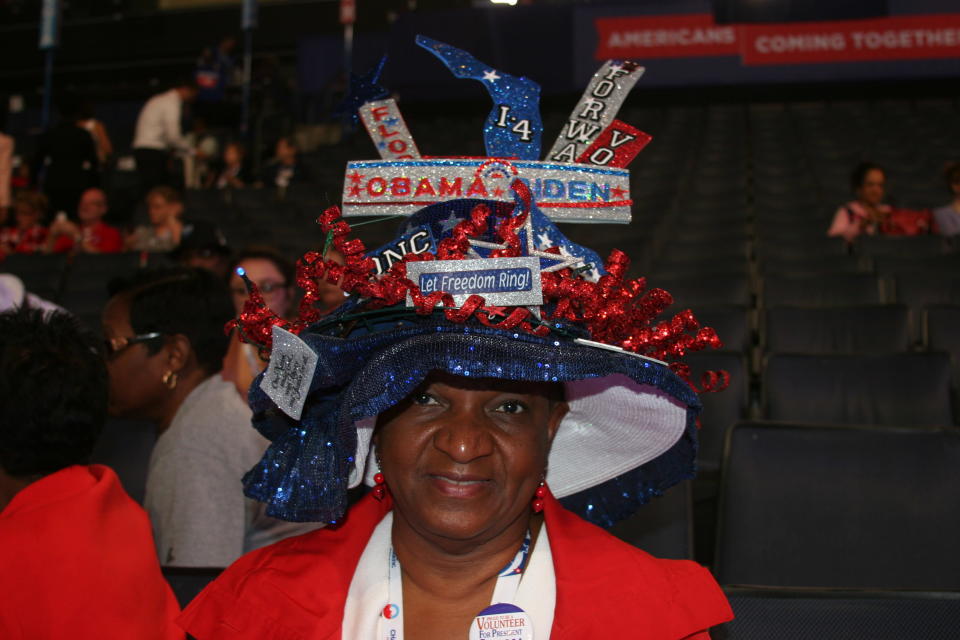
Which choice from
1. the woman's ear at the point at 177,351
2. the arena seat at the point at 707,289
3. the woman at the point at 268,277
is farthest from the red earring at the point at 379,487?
the arena seat at the point at 707,289

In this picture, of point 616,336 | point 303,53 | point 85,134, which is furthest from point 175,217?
point 303,53

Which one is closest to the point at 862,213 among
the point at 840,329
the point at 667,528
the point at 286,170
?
the point at 840,329

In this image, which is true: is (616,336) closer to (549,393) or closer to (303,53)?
(549,393)

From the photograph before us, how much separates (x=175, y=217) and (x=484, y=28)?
707 centimetres

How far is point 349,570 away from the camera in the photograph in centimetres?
142

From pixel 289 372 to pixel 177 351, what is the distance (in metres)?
1.18

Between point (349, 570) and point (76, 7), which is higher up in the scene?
point (76, 7)

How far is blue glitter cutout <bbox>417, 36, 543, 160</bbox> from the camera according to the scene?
150 cm

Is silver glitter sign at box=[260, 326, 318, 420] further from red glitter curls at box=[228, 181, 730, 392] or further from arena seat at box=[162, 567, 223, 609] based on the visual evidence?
arena seat at box=[162, 567, 223, 609]

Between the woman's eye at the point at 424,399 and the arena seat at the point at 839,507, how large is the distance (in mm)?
1052

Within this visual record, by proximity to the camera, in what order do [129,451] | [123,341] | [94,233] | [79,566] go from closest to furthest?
[79,566]
[123,341]
[129,451]
[94,233]

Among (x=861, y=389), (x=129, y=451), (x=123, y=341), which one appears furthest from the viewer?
(x=861, y=389)

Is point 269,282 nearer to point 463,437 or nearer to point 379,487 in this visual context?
point 379,487

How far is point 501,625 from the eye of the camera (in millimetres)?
1324
